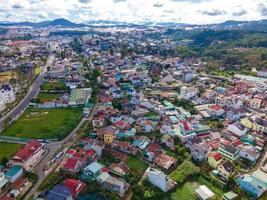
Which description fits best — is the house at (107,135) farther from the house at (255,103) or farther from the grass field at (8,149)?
the house at (255,103)

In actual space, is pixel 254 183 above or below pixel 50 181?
above

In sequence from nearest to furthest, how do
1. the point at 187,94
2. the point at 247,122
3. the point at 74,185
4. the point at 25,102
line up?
the point at 74,185 < the point at 247,122 < the point at 25,102 < the point at 187,94

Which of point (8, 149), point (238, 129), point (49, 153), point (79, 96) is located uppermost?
point (238, 129)

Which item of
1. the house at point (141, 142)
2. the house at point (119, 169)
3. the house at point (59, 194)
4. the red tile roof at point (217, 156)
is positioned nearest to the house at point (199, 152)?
the red tile roof at point (217, 156)

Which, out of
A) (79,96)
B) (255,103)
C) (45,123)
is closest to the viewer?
(45,123)

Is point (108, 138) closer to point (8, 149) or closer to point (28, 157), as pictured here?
point (28, 157)

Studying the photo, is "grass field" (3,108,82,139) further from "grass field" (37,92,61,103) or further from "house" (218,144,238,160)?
"house" (218,144,238,160)


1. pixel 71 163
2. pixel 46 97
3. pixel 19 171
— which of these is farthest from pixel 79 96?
pixel 19 171
